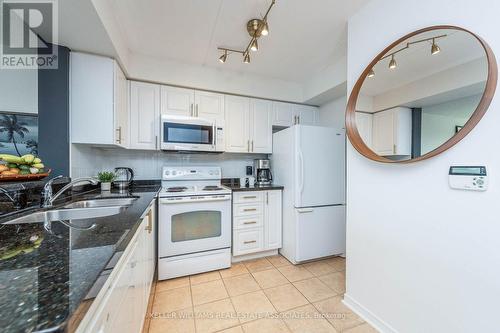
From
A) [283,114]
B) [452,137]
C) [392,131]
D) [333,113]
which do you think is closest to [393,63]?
[392,131]

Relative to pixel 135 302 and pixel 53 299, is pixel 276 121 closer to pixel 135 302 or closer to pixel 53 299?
pixel 135 302

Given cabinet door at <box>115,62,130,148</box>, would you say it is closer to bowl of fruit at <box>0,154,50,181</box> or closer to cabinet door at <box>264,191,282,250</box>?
bowl of fruit at <box>0,154,50,181</box>

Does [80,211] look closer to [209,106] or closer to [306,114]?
[209,106]

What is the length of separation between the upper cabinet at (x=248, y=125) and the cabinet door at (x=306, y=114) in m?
0.50

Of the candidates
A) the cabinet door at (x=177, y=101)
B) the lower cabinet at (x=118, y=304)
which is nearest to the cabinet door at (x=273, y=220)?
the cabinet door at (x=177, y=101)

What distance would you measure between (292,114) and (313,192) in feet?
4.32

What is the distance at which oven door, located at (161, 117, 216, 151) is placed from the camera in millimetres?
2287

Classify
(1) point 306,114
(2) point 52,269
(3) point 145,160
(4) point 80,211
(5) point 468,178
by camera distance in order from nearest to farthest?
(2) point 52,269 < (5) point 468,178 < (4) point 80,211 < (3) point 145,160 < (1) point 306,114

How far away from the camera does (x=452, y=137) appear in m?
1.06

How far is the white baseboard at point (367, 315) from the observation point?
54.4 inches

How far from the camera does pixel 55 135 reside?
1693 millimetres

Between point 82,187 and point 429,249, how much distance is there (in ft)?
9.40

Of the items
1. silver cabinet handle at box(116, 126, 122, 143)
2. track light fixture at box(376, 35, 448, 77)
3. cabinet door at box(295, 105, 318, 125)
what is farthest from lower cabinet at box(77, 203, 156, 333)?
cabinet door at box(295, 105, 318, 125)

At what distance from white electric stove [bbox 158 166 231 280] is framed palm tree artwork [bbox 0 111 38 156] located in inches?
50.8
